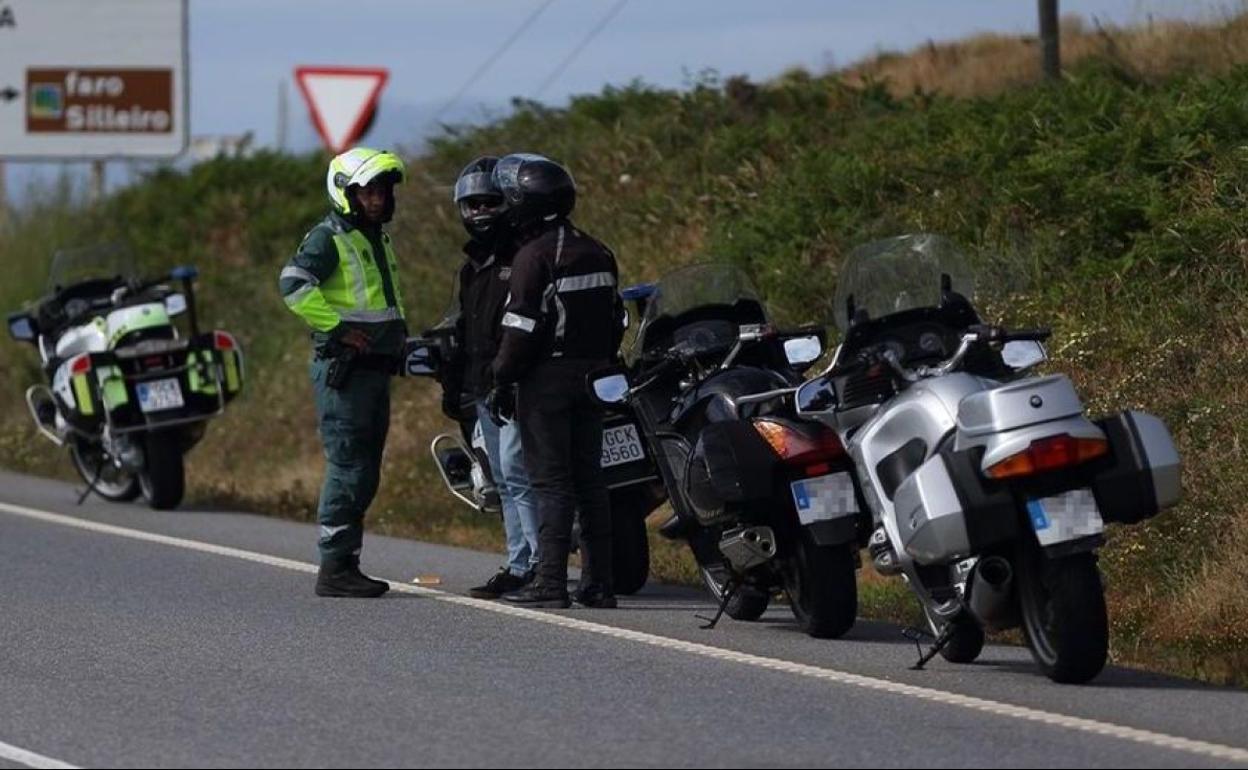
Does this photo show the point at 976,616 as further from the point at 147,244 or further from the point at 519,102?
the point at 147,244

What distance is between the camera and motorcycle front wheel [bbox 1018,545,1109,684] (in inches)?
381

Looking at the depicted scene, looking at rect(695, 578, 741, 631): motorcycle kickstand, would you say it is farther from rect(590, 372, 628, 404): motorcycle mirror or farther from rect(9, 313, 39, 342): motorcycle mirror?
rect(9, 313, 39, 342): motorcycle mirror

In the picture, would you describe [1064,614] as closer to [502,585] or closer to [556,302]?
[556,302]

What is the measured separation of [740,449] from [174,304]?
26.6ft

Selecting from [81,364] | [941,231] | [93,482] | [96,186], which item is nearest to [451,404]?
[941,231]

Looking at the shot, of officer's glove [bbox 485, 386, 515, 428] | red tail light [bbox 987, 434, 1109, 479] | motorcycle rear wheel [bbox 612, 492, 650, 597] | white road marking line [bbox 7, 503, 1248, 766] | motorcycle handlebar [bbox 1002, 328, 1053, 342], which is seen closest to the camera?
white road marking line [bbox 7, 503, 1248, 766]

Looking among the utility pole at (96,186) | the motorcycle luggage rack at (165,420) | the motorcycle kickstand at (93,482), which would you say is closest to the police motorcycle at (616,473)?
the motorcycle luggage rack at (165,420)

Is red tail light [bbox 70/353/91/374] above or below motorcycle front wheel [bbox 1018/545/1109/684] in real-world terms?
below

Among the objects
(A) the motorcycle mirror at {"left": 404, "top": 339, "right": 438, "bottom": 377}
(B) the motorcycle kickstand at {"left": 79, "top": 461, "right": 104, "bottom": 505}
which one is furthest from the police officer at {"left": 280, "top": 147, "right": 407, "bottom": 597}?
(B) the motorcycle kickstand at {"left": 79, "top": 461, "right": 104, "bottom": 505}

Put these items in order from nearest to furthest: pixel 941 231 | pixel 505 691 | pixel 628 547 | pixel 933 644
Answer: pixel 505 691
pixel 933 644
pixel 628 547
pixel 941 231

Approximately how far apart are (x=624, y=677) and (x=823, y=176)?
372 inches

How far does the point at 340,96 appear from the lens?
25234 millimetres

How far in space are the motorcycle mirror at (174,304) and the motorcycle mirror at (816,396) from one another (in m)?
8.30

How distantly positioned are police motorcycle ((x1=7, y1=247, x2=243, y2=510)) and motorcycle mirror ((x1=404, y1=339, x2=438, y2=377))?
15.5 ft
